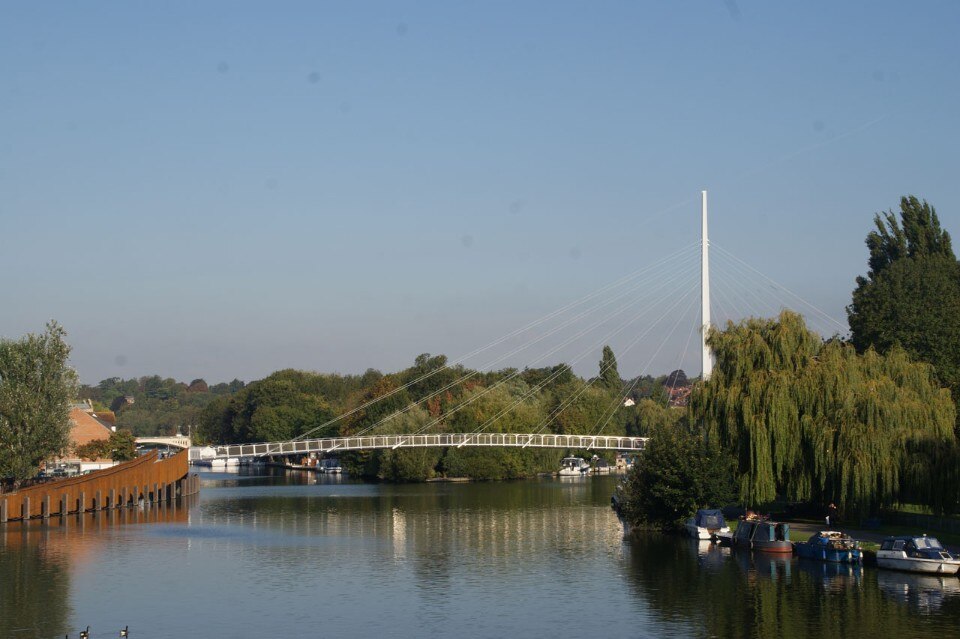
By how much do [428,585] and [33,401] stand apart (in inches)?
1432

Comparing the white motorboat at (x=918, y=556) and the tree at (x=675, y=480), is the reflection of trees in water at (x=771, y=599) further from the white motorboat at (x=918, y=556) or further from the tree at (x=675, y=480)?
the tree at (x=675, y=480)

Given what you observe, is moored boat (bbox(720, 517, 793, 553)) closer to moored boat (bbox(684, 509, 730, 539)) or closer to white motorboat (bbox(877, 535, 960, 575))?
moored boat (bbox(684, 509, 730, 539))

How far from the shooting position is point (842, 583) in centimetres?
3653

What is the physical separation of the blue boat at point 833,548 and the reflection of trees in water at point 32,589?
25300mm

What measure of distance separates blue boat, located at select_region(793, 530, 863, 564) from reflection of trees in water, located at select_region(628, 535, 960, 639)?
2.14 ft

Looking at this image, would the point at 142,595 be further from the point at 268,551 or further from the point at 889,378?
the point at 889,378

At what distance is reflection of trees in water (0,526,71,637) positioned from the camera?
32.0m

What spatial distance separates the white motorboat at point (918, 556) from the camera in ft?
120

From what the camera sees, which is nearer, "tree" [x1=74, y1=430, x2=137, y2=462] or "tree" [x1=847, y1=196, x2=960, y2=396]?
"tree" [x1=847, y1=196, x2=960, y2=396]

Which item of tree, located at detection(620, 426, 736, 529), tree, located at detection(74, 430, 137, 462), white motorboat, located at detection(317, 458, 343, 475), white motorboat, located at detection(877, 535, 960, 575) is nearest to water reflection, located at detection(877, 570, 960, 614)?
white motorboat, located at detection(877, 535, 960, 575)

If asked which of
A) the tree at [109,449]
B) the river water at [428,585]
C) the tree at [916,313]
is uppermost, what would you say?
the tree at [916,313]

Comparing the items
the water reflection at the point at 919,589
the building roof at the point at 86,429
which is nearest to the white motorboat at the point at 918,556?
the water reflection at the point at 919,589

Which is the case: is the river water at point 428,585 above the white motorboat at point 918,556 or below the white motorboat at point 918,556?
below

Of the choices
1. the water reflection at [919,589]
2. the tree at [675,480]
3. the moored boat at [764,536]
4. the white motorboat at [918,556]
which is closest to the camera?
the water reflection at [919,589]
